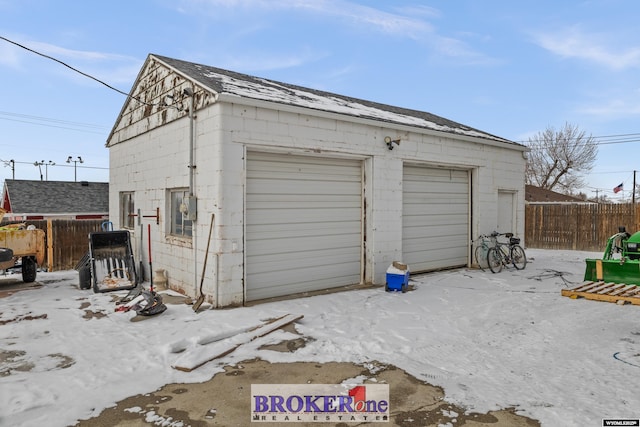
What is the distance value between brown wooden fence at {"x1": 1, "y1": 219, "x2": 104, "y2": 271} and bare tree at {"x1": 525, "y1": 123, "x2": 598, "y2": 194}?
3502 cm

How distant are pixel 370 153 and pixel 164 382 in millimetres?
6061

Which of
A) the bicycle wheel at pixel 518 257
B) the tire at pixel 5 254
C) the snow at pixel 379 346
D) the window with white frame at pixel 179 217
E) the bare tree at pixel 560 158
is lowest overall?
the snow at pixel 379 346

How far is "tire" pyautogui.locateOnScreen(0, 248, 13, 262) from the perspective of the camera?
25.9 feet

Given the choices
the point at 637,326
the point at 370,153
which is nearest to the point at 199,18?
the point at 370,153

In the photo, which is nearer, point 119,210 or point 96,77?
point 96,77

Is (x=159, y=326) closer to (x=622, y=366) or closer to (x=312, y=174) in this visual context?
(x=312, y=174)

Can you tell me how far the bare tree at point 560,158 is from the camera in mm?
33219

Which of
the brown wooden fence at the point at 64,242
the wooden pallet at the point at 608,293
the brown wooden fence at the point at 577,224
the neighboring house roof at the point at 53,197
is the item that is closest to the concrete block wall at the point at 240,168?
the brown wooden fence at the point at 64,242

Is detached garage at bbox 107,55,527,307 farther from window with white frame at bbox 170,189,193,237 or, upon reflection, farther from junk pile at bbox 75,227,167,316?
junk pile at bbox 75,227,167,316

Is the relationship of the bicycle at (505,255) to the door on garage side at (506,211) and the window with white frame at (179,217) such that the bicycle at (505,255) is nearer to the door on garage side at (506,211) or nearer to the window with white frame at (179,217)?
the door on garage side at (506,211)

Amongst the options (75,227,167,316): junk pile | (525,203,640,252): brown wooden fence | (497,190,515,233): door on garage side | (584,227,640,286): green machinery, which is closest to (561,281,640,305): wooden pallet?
(584,227,640,286): green machinery

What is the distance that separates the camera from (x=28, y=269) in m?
8.93

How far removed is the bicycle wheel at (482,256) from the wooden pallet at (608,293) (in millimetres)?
2805

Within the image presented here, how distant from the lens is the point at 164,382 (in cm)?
357
